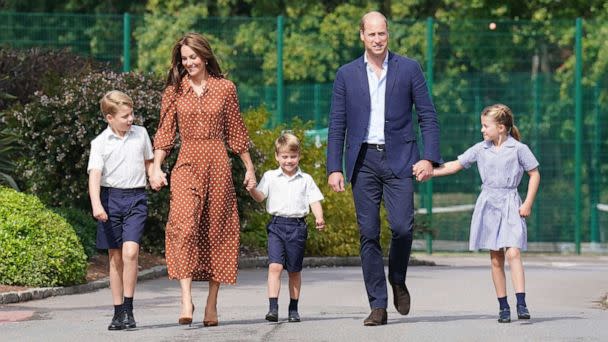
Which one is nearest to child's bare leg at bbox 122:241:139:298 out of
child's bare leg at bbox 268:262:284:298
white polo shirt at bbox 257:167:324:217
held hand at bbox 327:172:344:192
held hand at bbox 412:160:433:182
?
child's bare leg at bbox 268:262:284:298

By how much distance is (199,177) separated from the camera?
35.5ft

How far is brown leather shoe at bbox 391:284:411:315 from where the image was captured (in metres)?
11.0

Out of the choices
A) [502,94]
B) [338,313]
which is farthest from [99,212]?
[502,94]

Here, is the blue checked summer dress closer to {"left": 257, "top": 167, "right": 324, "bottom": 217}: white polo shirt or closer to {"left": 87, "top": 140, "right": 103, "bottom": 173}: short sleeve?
{"left": 257, "top": 167, "right": 324, "bottom": 217}: white polo shirt

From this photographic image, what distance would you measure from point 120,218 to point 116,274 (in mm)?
374

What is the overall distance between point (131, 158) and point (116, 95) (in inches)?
17.7

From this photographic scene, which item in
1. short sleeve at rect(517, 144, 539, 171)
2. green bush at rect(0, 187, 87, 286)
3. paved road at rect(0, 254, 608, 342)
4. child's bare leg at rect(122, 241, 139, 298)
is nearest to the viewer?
paved road at rect(0, 254, 608, 342)

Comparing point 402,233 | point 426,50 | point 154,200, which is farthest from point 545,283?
point 426,50

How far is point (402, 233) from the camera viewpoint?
1082 cm

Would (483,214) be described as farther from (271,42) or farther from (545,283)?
(271,42)

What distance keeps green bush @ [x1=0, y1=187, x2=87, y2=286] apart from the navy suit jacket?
407 cm

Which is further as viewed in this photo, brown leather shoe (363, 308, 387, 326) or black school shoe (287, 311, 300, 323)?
black school shoe (287, 311, 300, 323)

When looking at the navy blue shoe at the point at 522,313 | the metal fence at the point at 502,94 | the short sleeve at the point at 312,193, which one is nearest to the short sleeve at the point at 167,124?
the short sleeve at the point at 312,193

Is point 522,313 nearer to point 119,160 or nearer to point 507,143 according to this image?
point 507,143
